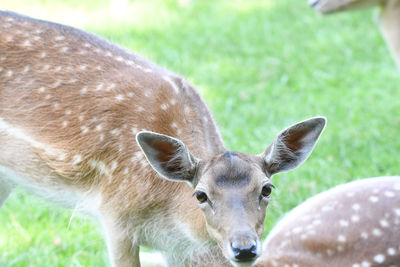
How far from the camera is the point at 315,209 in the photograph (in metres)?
5.03

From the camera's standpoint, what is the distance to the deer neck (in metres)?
7.29

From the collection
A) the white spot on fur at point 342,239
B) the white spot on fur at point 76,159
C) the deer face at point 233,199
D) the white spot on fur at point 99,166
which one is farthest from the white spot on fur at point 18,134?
the white spot on fur at point 342,239

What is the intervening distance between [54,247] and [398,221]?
2171 millimetres

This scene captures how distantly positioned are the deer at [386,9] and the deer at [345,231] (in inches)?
100

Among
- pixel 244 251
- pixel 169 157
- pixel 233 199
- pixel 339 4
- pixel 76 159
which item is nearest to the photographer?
pixel 244 251

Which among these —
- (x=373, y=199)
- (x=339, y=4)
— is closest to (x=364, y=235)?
(x=373, y=199)

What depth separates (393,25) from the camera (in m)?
7.33

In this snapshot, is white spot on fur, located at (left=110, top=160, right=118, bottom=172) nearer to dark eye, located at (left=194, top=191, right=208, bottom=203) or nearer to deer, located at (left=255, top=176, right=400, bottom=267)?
dark eye, located at (left=194, top=191, right=208, bottom=203)

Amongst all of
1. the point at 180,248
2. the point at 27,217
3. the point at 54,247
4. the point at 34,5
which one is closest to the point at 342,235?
the point at 180,248

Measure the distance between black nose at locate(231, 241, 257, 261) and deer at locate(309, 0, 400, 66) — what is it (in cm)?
411

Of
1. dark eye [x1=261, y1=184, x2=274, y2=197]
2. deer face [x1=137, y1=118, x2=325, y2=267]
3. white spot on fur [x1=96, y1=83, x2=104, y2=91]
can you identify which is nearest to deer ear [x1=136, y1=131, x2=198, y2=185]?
deer face [x1=137, y1=118, x2=325, y2=267]

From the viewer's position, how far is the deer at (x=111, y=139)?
4.25 m

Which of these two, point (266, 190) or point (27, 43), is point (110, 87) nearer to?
point (27, 43)

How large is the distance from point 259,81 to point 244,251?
4895mm
